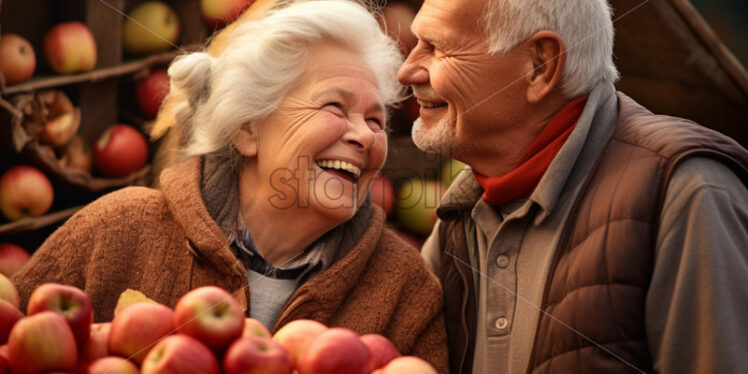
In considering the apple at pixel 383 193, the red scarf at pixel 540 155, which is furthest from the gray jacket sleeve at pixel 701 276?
the apple at pixel 383 193

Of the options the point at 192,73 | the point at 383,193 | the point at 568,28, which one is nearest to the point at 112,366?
the point at 192,73

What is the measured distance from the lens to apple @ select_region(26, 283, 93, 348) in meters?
1.13

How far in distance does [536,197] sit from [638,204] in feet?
0.84

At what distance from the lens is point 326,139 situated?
1812 mm

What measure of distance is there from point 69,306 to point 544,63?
121cm

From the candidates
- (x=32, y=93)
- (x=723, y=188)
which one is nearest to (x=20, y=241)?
(x=32, y=93)

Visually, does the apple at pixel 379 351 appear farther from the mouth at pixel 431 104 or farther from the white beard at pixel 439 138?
the mouth at pixel 431 104

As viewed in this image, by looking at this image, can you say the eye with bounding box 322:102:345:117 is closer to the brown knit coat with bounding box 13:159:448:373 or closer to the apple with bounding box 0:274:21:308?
the brown knit coat with bounding box 13:159:448:373

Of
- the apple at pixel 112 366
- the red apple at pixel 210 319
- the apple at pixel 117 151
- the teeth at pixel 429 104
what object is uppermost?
the red apple at pixel 210 319

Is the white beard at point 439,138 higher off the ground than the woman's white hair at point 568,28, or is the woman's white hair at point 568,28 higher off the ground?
the woman's white hair at point 568,28

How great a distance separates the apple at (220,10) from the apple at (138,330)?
1.67 m

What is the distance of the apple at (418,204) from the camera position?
278cm

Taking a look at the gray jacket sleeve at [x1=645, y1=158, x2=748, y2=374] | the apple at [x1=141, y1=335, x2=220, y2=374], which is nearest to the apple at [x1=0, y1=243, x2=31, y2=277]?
the apple at [x1=141, y1=335, x2=220, y2=374]

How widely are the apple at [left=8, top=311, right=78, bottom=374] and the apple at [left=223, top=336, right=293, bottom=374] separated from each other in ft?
0.76
